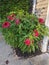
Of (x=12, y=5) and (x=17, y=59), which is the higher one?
(x=12, y=5)

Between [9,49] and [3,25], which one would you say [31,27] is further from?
[9,49]

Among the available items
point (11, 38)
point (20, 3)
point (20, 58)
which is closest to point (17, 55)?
point (20, 58)

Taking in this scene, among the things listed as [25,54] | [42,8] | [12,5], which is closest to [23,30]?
Answer: [25,54]

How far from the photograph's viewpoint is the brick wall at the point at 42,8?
454 cm

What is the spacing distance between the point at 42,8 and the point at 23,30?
2.94 ft

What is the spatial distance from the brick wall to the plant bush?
366 mm

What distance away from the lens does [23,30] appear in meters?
4.15

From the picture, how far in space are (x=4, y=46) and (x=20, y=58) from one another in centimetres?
67

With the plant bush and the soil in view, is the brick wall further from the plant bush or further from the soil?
the soil

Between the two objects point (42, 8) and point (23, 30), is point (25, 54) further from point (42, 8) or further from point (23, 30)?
point (42, 8)

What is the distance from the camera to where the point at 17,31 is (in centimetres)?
413

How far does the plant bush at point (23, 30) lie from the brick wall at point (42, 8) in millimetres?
366

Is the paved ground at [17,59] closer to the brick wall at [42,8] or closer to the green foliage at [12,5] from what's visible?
the brick wall at [42,8]

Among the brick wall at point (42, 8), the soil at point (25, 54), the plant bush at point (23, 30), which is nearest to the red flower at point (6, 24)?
the plant bush at point (23, 30)
